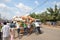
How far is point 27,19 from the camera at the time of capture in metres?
21.7

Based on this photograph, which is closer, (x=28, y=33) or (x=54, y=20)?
(x=28, y=33)

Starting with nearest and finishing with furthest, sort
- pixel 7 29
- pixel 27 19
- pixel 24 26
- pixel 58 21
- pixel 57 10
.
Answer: pixel 7 29
pixel 24 26
pixel 27 19
pixel 57 10
pixel 58 21

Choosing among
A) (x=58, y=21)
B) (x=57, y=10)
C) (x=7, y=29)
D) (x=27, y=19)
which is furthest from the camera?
(x=58, y=21)

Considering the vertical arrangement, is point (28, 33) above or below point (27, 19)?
below

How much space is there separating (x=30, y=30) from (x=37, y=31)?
76 centimetres

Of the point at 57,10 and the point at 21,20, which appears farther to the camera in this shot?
the point at 57,10

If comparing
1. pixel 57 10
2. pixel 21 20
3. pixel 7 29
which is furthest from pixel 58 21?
pixel 7 29

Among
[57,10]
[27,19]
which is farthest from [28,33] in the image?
[57,10]

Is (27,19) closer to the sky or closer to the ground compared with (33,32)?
closer to the sky

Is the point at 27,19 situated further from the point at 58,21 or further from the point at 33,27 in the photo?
the point at 58,21

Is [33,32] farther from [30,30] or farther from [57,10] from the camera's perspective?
[57,10]

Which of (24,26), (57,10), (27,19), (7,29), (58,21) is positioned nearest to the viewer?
(7,29)

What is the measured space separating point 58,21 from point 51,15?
3377mm

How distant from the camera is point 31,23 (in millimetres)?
21141
